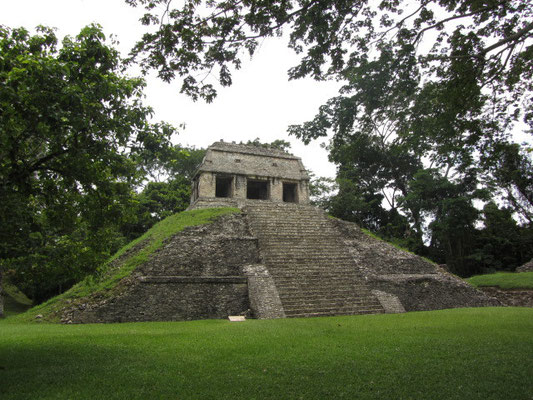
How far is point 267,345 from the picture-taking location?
5738 mm

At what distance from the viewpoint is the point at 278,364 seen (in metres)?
4.66

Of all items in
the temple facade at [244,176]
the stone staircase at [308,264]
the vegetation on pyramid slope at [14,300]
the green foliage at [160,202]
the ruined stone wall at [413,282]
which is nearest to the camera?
the stone staircase at [308,264]

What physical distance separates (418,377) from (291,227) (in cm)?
1204

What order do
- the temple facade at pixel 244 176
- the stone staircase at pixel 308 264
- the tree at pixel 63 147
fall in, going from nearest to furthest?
1. the tree at pixel 63 147
2. the stone staircase at pixel 308 264
3. the temple facade at pixel 244 176

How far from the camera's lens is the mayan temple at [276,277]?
10.4m

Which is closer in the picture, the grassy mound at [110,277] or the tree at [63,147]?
the tree at [63,147]

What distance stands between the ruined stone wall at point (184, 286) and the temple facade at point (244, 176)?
6.18 meters

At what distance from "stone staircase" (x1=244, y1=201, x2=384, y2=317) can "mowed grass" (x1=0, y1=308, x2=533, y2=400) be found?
3.75 metres

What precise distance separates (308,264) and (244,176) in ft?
30.7

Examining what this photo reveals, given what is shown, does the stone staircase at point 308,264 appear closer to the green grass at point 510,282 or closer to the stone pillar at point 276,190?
the stone pillar at point 276,190

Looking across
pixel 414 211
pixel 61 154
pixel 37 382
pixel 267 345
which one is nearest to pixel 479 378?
pixel 267 345

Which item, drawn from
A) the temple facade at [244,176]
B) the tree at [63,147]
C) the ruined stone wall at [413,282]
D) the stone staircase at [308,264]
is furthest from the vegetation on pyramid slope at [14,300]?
the ruined stone wall at [413,282]

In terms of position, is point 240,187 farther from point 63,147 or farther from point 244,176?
point 63,147

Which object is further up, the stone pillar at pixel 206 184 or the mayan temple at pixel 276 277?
the stone pillar at pixel 206 184
